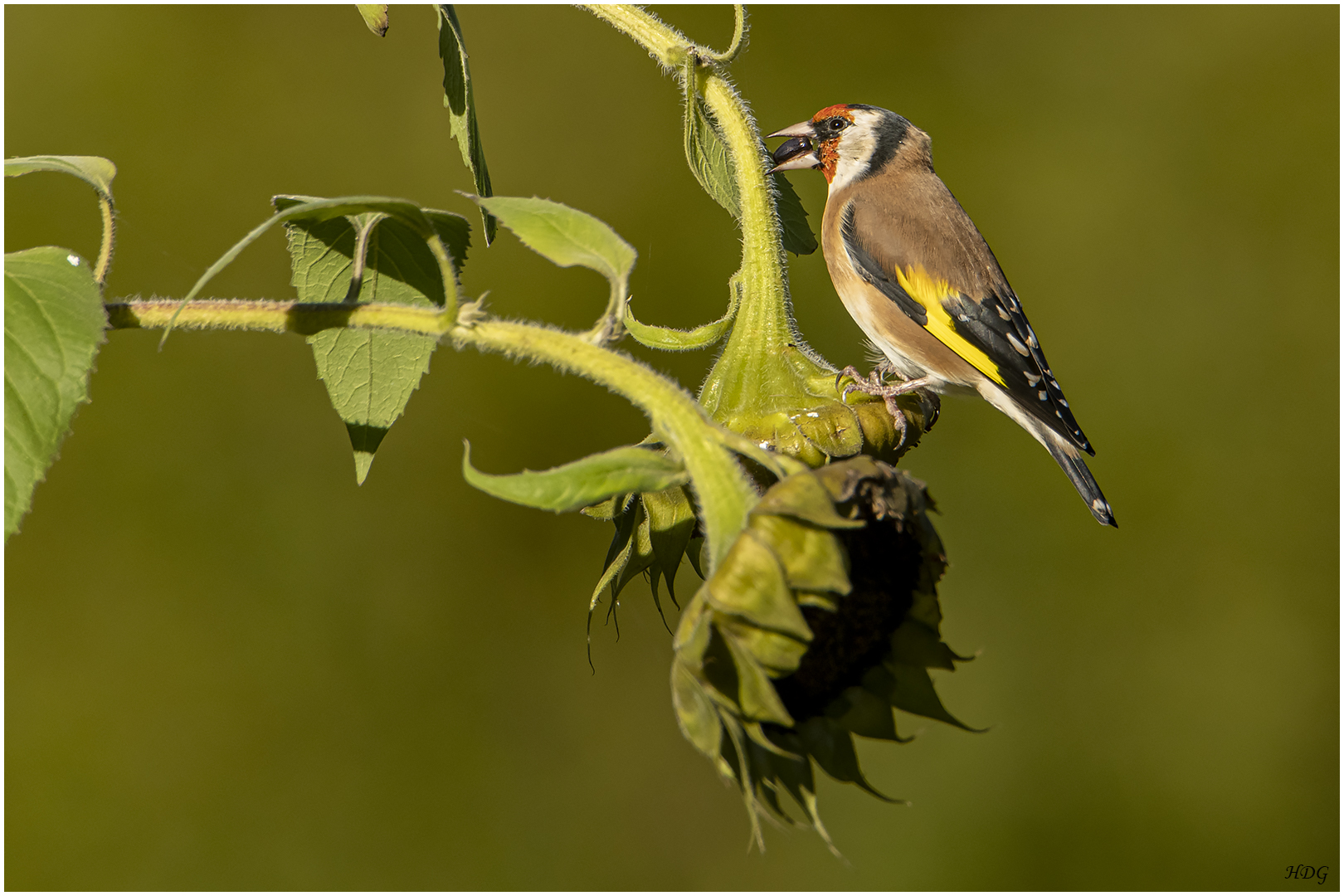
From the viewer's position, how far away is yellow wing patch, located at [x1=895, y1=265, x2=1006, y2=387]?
142 centimetres

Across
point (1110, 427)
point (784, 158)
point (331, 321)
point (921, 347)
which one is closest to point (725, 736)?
point (331, 321)

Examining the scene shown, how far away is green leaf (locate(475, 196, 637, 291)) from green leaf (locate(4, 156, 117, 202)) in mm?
264

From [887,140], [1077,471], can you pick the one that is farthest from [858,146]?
[1077,471]

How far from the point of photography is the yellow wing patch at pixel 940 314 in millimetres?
1424

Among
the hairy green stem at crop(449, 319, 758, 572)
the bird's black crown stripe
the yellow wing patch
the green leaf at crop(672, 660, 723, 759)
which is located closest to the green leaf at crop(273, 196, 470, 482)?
the hairy green stem at crop(449, 319, 758, 572)

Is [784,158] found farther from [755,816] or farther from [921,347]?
[755,816]

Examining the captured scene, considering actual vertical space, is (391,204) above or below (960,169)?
below

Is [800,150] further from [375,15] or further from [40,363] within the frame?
[40,363]

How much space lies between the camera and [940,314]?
146 cm

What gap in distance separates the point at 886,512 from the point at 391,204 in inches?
12.8

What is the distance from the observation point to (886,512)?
1.83 feet

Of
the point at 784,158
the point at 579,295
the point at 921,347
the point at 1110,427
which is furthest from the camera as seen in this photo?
the point at 1110,427

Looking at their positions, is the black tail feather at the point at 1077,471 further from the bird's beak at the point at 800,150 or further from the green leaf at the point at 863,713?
the green leaf at the point at 863,713

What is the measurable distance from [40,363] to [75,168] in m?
0.17
